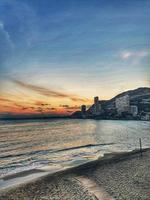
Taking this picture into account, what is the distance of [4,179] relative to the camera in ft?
114

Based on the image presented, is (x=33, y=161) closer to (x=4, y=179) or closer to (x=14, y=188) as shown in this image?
(x=4, y=179)

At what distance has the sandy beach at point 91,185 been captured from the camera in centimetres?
2597

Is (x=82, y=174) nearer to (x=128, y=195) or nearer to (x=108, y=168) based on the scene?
(x=108, y=168)

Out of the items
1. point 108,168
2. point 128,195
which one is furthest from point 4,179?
point 128,195

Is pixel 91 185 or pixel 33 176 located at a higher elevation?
pixel 91 185

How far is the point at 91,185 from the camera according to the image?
2989cm

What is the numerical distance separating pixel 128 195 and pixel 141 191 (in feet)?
6.08

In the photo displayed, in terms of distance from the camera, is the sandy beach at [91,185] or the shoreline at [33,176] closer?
the sandy beach at [91,185]

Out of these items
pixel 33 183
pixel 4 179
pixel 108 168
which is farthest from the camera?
pixel 108 168

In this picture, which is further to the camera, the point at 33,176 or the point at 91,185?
the point at 33,176

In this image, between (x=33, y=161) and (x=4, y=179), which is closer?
(x=4, y=179)

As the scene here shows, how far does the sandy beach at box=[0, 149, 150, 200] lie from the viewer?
2597 cm

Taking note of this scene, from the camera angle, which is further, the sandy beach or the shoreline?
the shoreline

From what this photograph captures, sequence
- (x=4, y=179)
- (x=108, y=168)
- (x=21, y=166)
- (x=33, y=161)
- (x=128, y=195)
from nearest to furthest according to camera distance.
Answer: (x=128, y=195)
(x=4, y=179)
(x=108, y=168)
(x=21, y=166)
(x=33, y=161)
